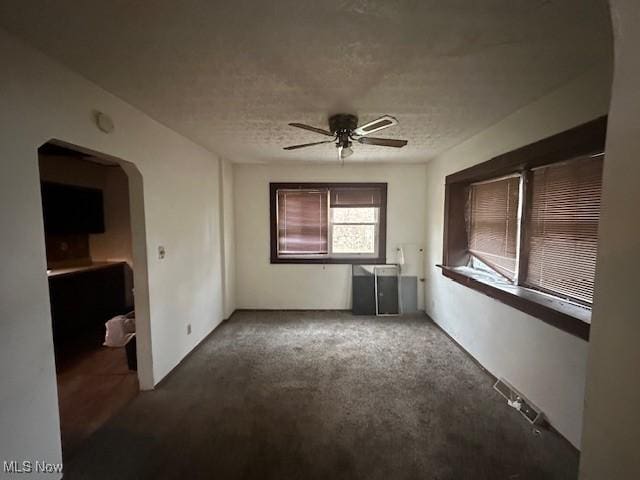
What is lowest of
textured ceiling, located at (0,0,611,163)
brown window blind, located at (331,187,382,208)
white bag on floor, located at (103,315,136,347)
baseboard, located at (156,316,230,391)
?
baseboard, located at (156,316,230,391)

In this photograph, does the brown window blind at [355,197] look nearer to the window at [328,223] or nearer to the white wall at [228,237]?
the window at [328,223]

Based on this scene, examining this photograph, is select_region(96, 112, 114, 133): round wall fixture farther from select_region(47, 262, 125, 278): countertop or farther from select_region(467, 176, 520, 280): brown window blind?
select_region(467, 176, 520, 280): brown window blind

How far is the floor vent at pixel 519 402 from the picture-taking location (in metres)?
2.06

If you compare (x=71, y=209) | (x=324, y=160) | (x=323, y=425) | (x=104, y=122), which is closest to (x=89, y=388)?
(x=323, y=425)

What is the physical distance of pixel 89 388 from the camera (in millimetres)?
2469

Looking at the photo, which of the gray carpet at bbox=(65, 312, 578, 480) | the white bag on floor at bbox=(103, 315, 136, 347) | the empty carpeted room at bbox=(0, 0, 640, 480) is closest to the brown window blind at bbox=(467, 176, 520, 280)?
the empty carpeted room at bbox=(0, 0, 640, 480)

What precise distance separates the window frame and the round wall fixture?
3065 millimetres

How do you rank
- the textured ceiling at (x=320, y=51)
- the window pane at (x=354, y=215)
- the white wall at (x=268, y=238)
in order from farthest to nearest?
the window pane at (x=354, y=215)
the white wall at (x=268, y=238)
the textured ceiling at (x=320, y=51)

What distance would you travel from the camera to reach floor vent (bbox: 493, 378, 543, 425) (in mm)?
2059

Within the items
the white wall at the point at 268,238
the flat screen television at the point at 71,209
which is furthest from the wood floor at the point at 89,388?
the white wall at the point at 268,238

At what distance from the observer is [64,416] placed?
2.11 metres

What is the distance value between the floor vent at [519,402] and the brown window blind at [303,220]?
2789mm

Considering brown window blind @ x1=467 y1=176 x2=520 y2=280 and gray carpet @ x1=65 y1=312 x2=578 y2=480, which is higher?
brown window blind @ x1=467 y1=176 x2=520 y2=280

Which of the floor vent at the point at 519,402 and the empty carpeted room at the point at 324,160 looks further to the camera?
the floor vent at the point at 519,402
